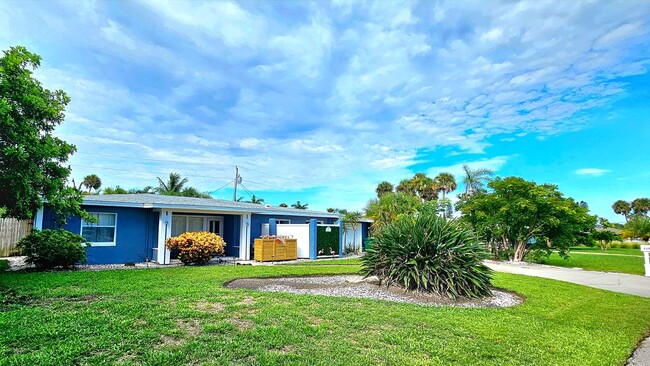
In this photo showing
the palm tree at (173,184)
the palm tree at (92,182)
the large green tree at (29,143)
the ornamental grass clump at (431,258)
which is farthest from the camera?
the palm tree at (92,182)

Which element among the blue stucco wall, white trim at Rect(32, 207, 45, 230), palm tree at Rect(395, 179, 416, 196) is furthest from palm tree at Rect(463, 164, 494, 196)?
white trim at Rect(32, 207, 45, 230)

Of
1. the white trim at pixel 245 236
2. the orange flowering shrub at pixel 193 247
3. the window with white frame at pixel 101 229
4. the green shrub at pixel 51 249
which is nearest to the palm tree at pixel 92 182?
the window with white frame at pixel 101 229

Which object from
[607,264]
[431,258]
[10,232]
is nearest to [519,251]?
[607,264]

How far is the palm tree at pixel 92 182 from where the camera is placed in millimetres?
43656

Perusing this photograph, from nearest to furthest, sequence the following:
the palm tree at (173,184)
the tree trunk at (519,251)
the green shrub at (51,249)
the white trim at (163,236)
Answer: the green shrub at (51,249), the white trim at (163,236), the tree trunk at (519,251), the palm tree at (173,184)

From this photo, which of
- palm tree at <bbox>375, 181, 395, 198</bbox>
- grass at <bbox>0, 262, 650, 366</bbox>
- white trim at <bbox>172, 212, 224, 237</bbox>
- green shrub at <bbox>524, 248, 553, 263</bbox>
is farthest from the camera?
palm tree at <bbox>375, 181, 395, 198</bbox>

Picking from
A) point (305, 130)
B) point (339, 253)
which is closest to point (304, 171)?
point (305, 130)

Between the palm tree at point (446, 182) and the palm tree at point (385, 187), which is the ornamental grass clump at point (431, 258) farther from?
the palm tree at point (385, 187)

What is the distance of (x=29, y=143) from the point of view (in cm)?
925

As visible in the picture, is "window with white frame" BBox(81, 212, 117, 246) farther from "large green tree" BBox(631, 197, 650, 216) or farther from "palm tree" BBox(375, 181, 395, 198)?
"large green tree" BBox(631, 197, 650, 216)

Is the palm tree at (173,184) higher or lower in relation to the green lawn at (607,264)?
higher

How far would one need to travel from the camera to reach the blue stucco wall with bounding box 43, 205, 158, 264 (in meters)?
13.8

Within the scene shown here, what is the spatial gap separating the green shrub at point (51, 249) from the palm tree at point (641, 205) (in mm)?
82148

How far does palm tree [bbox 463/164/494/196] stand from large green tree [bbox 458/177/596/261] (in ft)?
12.4
